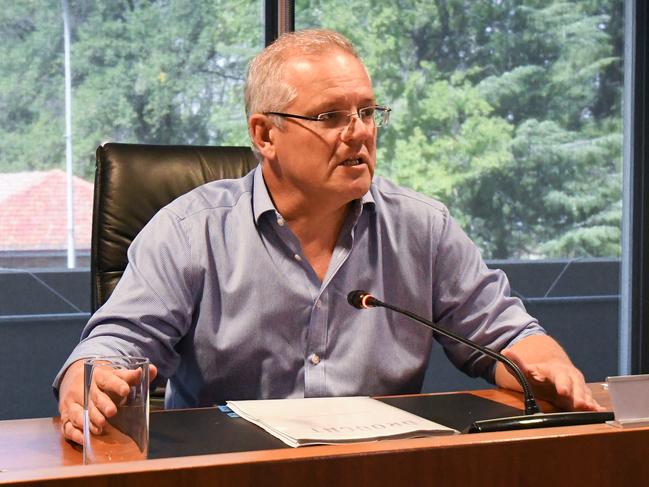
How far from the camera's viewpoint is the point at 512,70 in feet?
11.1

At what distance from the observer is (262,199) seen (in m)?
1.70

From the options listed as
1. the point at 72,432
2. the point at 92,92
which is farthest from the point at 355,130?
the point at 92,92

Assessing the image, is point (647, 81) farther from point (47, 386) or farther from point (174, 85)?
point (47, 386)

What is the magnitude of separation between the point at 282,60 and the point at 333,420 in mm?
769

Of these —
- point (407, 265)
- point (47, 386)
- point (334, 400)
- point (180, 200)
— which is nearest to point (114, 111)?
point (47, 386)

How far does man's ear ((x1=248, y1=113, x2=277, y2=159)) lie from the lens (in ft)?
5.81

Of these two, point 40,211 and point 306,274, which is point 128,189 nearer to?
point 306,274

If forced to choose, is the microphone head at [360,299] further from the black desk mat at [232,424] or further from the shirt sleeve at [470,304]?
the shirt sleeve at [470,304]

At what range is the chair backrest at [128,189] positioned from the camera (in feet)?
6.29

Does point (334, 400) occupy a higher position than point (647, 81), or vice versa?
point (647, 81)

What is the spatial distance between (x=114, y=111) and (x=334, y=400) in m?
1.80

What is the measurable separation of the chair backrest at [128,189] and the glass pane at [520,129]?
1269 millimetres

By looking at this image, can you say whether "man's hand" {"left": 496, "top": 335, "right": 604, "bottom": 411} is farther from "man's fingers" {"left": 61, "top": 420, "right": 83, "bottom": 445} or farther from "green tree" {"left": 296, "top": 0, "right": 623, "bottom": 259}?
"green tree" {"left": 296, "top": 0, "right": 623, "bottom": 259}

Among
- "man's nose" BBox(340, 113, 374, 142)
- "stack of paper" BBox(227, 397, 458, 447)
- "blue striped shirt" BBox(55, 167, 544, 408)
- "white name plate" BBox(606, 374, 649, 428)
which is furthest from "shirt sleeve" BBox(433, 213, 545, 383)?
"white name plate" BBox(606, 374, 649, 428)
